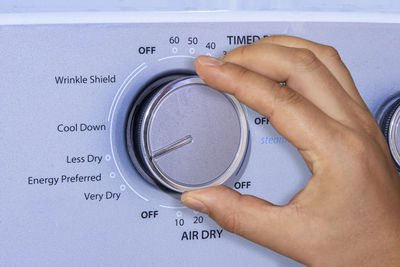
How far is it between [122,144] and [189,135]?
0.08m

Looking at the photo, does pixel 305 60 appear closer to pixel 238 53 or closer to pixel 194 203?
pixel 238 53

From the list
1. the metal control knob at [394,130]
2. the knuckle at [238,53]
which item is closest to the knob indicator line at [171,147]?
the knuckle at [238,53]

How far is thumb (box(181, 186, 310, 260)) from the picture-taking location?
50 centimetres

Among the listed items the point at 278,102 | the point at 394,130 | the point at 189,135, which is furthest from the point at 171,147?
the point at 394,130

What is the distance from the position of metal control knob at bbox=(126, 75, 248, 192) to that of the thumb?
2 cm

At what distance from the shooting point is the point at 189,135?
0.51 metres

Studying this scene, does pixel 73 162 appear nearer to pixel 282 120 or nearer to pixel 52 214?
pixel 52 214

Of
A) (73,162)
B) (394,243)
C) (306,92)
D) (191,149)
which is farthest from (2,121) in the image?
(394,243)

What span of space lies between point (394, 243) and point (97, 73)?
0.39 meters

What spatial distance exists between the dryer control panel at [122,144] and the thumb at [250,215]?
2cm

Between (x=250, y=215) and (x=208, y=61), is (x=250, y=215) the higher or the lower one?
the lower one

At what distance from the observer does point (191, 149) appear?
514 millimetres

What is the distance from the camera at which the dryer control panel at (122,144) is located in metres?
0.51

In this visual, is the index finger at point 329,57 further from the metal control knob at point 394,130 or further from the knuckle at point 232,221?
the knuckle at point 232,221
